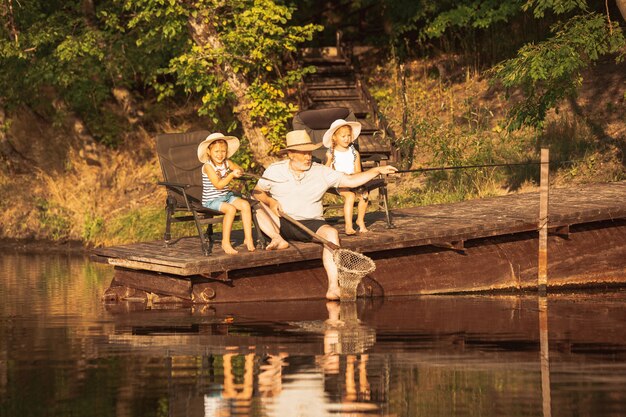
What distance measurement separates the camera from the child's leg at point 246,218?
53.3 feet

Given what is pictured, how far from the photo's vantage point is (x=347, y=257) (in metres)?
15.9

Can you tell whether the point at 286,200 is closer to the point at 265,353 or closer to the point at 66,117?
the point at 265,353

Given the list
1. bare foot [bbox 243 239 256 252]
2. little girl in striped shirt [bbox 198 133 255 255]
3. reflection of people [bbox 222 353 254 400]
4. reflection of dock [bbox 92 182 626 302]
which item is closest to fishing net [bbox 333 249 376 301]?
reflection of dock [bbox 92 182 626 302]

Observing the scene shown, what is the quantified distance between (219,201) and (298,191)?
86 centimetres

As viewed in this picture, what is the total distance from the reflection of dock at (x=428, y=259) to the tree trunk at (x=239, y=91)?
5806 millimetres

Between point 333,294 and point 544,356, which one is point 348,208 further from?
point 544,356

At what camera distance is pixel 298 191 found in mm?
16375

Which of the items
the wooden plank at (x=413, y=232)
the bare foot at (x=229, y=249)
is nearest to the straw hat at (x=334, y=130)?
the wooden plank at (x=413, y=232)

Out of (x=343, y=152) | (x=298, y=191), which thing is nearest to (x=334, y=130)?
(x=343, y=152)

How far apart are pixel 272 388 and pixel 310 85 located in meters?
15.6

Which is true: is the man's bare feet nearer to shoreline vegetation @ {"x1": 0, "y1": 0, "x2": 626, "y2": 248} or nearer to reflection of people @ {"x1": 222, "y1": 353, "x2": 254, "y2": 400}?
reflection of people @ {"x1": 222, "y1": 353, "x2": 254, "y2": 400}

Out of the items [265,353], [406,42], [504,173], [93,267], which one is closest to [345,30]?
[406,42]

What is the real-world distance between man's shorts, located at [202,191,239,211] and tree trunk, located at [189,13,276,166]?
6.78 metres

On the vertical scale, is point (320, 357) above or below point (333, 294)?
below
